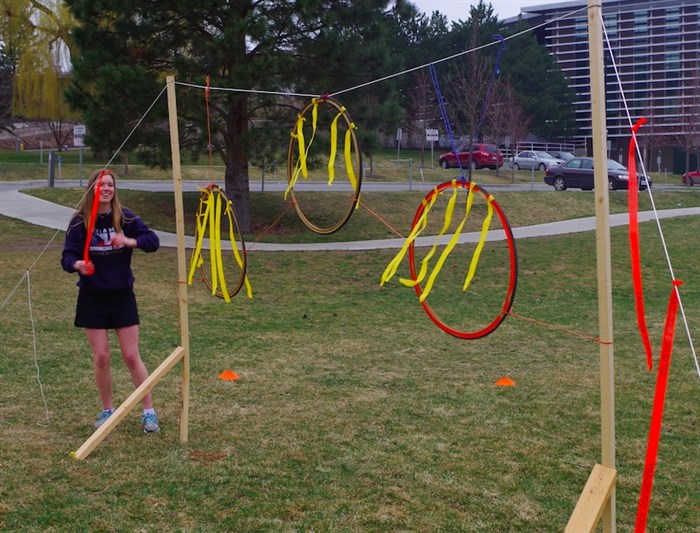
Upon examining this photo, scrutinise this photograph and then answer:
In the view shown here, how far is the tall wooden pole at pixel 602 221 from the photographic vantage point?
11.4ft

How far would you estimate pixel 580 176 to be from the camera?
2970 centimetres

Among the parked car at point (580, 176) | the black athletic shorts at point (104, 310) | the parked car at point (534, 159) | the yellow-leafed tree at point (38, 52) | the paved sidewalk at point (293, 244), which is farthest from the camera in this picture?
the parked car at point (534, 159)

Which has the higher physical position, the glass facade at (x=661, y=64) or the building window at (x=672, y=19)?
the building window at (x=672, y=19)

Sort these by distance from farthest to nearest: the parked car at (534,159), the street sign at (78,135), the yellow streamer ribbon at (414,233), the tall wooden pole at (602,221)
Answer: the parked car at (534,159), the street sign at (78,135), the yellow streamer ribbon at (414,233), the tall wooden pole at (602,221)

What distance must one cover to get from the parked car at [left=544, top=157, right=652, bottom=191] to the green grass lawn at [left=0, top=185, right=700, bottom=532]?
17670 millimetres

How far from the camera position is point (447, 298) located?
13023mm

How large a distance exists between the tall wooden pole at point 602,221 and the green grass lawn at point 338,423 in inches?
30.8

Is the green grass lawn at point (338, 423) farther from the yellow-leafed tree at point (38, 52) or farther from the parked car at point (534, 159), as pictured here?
the parked car at point (534, 159)

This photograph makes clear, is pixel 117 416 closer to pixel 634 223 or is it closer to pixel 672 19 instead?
pixel 634 223

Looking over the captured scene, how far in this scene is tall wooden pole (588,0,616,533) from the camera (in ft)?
11.4

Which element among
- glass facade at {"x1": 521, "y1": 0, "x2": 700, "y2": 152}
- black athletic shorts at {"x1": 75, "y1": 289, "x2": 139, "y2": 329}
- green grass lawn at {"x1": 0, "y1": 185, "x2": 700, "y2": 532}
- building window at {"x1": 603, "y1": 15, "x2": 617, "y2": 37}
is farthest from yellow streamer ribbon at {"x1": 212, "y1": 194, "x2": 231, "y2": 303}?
glass facade at {"x1": 521, "y1": 0, "x2": 700, "y2": 152}

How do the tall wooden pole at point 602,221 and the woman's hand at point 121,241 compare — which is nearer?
the tall wooden pole at point 602,221

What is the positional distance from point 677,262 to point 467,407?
1181cm

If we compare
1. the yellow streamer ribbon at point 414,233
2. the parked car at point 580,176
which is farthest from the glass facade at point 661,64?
the yellow streamer ribbon at point 414,233
